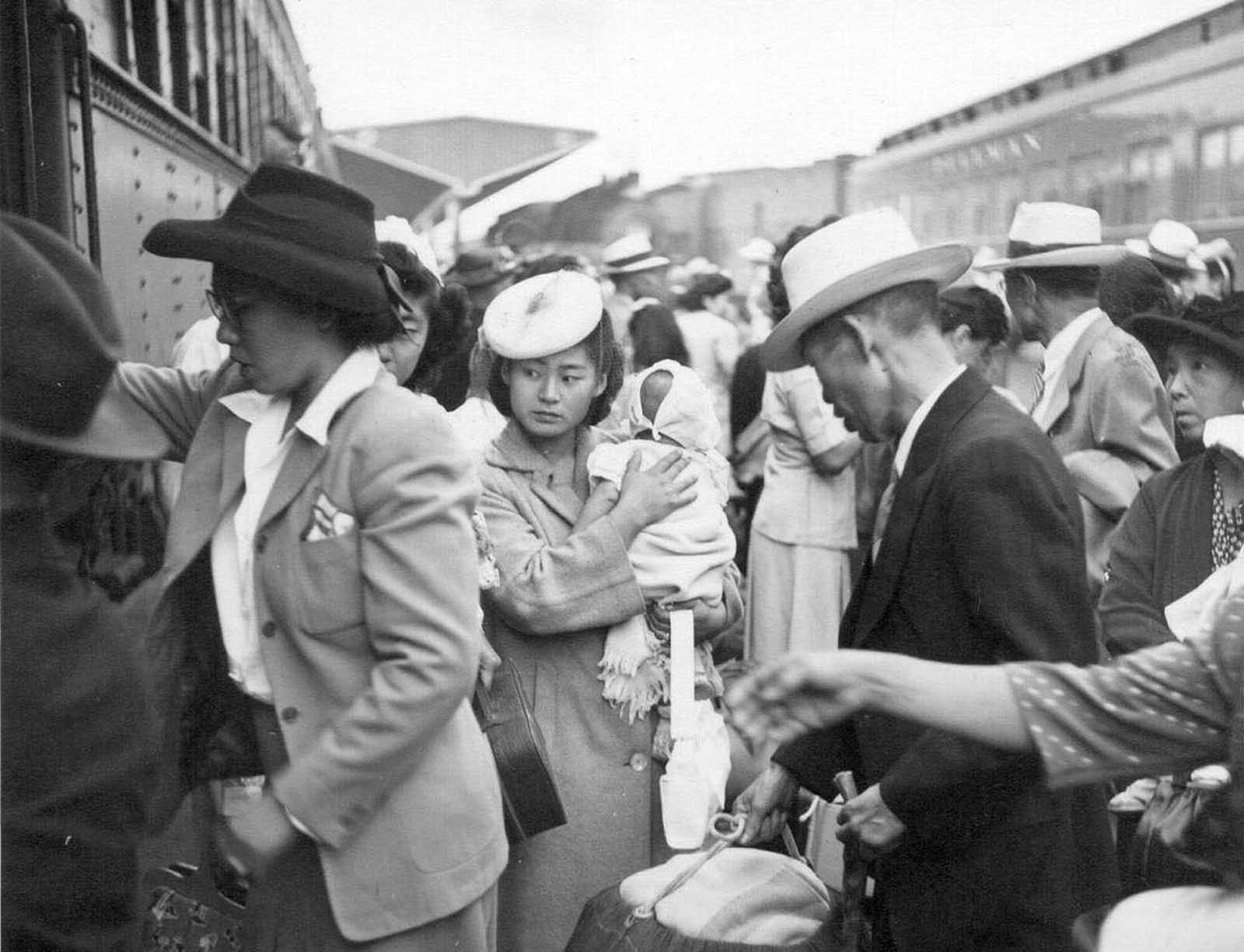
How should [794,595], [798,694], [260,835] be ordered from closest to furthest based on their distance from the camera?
[798,694] → [260,835] → [794,595]

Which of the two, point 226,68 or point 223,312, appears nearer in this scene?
point 223,312

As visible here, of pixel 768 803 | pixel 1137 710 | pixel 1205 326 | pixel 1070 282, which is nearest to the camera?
pixel 1137 710

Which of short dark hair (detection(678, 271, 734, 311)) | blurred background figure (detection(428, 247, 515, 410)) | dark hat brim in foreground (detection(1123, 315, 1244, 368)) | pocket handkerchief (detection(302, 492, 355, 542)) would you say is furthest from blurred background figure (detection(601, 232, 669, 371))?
pocket handkerchief (detection(302, 492, 355, 542))

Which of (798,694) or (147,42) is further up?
(147,42)

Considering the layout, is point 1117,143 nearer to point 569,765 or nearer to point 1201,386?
point 1201,386

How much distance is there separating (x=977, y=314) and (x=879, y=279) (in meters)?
3.81

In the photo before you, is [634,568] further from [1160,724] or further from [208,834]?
[1160,724]

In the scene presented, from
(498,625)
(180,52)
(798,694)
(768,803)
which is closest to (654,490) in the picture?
(498,625)

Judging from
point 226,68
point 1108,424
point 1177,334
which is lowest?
point 1108,424

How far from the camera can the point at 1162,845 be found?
3.62m

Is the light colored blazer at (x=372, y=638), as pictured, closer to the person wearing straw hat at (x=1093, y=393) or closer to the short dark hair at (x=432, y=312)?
the short dark hair at (x=432, y=312)

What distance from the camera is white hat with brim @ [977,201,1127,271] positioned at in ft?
18.4

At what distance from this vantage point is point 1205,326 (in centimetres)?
426

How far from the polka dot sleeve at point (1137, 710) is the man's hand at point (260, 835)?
43.2 inches
